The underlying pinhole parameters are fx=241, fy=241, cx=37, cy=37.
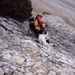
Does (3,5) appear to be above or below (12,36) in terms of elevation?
above

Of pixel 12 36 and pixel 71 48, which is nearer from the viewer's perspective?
pixel 12 36

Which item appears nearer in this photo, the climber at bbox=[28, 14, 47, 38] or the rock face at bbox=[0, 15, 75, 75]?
the rock face at bbox=[0, 15, 75, 75]

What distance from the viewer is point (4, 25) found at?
418 inches

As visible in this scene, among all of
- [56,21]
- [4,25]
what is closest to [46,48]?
[4,25]

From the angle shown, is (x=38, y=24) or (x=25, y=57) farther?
(x=38, y=24)

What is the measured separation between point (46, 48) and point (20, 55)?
5.06 feet

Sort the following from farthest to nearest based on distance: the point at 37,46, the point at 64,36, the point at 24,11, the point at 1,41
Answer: the point at 64,36, the point at 24,11, the point at 37,46, the point at 1,41

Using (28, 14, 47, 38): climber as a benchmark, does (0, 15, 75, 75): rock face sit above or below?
below

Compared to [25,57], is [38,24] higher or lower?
higher

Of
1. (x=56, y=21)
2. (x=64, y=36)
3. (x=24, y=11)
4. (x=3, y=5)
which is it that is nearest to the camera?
(x=3, y=5)

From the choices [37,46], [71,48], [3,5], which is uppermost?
[3,5]

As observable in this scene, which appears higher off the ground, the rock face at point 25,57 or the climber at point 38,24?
the climber at point 38,24

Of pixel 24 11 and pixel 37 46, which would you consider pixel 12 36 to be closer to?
pixel 37 46

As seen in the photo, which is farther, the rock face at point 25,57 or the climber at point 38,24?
the climber at point 38,24
